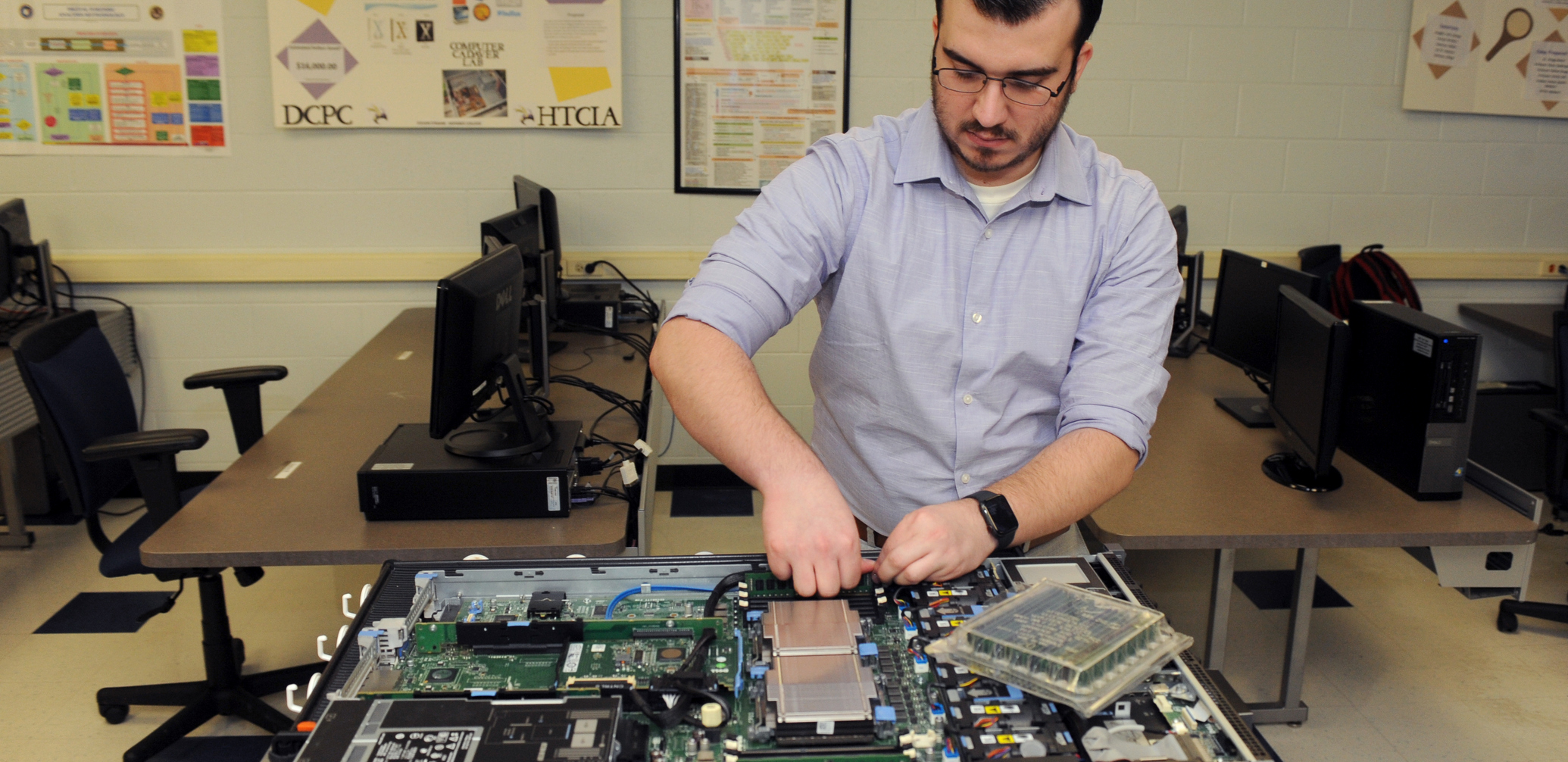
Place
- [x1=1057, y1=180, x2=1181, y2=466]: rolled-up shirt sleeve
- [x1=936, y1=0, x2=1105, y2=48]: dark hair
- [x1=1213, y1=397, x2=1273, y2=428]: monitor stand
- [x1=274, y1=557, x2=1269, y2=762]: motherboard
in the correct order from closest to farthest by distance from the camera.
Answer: [x1=274, y1=557, x2=1269, y2=762]: motherboard → [x1=936, y1=0, x2=1105, y2=48]: dark hair → [x1=1057, y1=180, x2=1181, y2=466]: rolled-up shirt sleeve → [x1=1213, y1=397, x2=1273, y2=428]: monitor stand

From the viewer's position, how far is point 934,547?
1038 millimetres

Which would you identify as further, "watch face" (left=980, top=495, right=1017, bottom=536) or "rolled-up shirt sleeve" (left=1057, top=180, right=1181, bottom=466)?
"rolled-up shirt sleeve" (left=1057, top=180, right=1181, bottom=466)

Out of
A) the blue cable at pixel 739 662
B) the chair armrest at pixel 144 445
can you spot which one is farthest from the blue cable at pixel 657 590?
the chair armrest at pixel 144 445

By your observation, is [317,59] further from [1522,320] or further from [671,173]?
[1522,320]

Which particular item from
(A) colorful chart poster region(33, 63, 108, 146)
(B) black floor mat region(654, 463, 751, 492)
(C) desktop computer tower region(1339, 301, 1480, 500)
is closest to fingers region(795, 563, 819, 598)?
(C) desktop computer tower region(1339, 301, 1480, 500)

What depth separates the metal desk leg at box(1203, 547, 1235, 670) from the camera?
241 cm

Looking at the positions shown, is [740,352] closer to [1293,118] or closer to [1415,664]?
[1415,664]

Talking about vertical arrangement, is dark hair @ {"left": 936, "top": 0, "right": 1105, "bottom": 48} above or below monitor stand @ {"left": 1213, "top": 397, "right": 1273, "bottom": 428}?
above

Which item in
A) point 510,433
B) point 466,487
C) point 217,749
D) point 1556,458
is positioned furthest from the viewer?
point 1556,458

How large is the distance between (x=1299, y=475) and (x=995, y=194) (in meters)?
1.19

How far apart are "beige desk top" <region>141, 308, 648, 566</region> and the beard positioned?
2.82 feet

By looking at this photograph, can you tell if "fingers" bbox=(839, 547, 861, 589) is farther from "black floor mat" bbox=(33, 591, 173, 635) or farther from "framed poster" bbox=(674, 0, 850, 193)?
"framed poster" bbox=(674, 0, 850, 193)

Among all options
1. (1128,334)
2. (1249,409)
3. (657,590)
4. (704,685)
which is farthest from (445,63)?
(704,685)

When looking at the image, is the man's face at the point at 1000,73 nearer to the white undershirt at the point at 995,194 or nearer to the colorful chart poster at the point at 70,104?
the white undershirt at the point at 995,194
